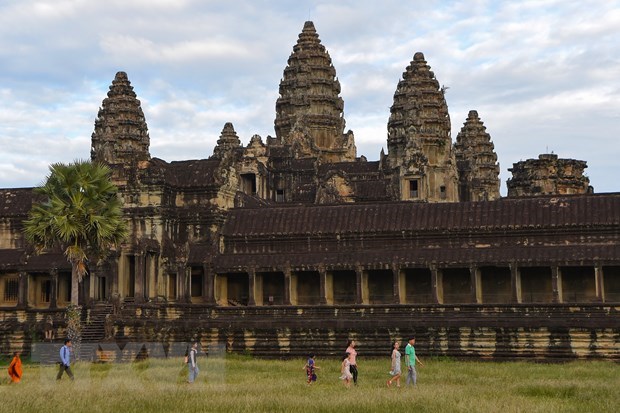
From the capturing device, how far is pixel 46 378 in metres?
31.1

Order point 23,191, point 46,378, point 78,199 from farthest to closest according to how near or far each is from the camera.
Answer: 1. point 23,191
2. point 78,199
3. point 46,378

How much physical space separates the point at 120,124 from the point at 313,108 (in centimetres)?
1763

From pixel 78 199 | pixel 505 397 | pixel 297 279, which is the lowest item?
pixel 505 397

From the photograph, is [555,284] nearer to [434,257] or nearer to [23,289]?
[434,257]

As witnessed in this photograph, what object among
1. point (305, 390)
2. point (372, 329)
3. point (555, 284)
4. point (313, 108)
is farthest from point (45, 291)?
point (313, 108)

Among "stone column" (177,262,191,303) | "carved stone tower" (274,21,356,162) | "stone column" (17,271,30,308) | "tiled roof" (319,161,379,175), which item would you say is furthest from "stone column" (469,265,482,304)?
"carved stone tower" (274,21,356,162)

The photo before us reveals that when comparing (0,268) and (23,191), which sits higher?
A: (23,191)

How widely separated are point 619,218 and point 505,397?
20021 millimetres

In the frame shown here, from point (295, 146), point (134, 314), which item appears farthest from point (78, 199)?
point (295, 146)

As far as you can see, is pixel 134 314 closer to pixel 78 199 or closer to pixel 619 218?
pixel 78 199

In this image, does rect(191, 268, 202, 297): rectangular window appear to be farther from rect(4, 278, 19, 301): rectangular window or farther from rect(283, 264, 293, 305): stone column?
rect(4, 278, 19, 301): rectangular window

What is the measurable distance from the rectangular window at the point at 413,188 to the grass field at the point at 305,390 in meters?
39.3

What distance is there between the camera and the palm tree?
36.5 metres

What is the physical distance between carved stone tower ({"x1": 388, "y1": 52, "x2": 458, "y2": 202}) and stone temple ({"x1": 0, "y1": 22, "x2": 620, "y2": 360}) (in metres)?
25.3
